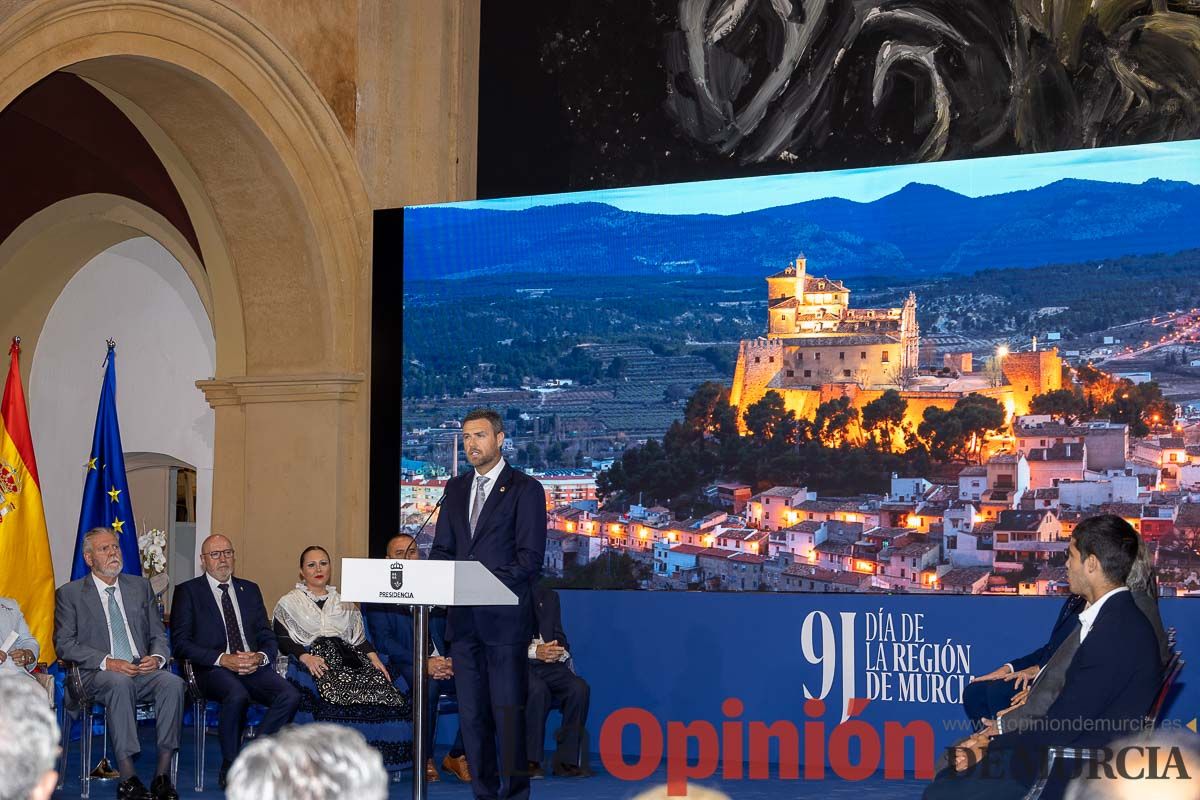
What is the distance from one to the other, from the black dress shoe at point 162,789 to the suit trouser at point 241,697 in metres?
0.32

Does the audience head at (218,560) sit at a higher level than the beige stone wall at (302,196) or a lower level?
lower

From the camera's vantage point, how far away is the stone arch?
779 cm

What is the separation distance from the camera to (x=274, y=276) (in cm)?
834

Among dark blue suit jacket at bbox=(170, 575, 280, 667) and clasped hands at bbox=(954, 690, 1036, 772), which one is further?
dark blue suit jacket at bbox=(170, 575, 280, 667)

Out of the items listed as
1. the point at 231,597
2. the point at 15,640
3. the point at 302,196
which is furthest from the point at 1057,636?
the point at 302,196

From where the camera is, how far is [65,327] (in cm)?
1090

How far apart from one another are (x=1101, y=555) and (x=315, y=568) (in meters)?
4.12

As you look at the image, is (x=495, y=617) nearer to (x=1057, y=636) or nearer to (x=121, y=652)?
(x=1057, y=636)

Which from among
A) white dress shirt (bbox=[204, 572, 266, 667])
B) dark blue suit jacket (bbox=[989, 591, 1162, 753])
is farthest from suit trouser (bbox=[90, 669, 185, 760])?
dark blue suit jacket (bbox=[989, 591, 1162, 753])

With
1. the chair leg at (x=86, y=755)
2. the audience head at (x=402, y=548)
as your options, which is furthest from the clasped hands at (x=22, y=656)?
the audience head at (x=402, y=548)

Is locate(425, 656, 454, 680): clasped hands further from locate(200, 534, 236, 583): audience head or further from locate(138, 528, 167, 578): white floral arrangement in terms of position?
locate(138, 528, 167, 578): white floral arrangement

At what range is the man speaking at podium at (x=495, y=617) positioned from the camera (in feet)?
17.3

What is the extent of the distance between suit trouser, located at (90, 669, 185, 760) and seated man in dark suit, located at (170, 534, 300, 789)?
208 mm

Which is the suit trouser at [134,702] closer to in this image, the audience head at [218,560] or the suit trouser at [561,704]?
the audience head at [218,560]
